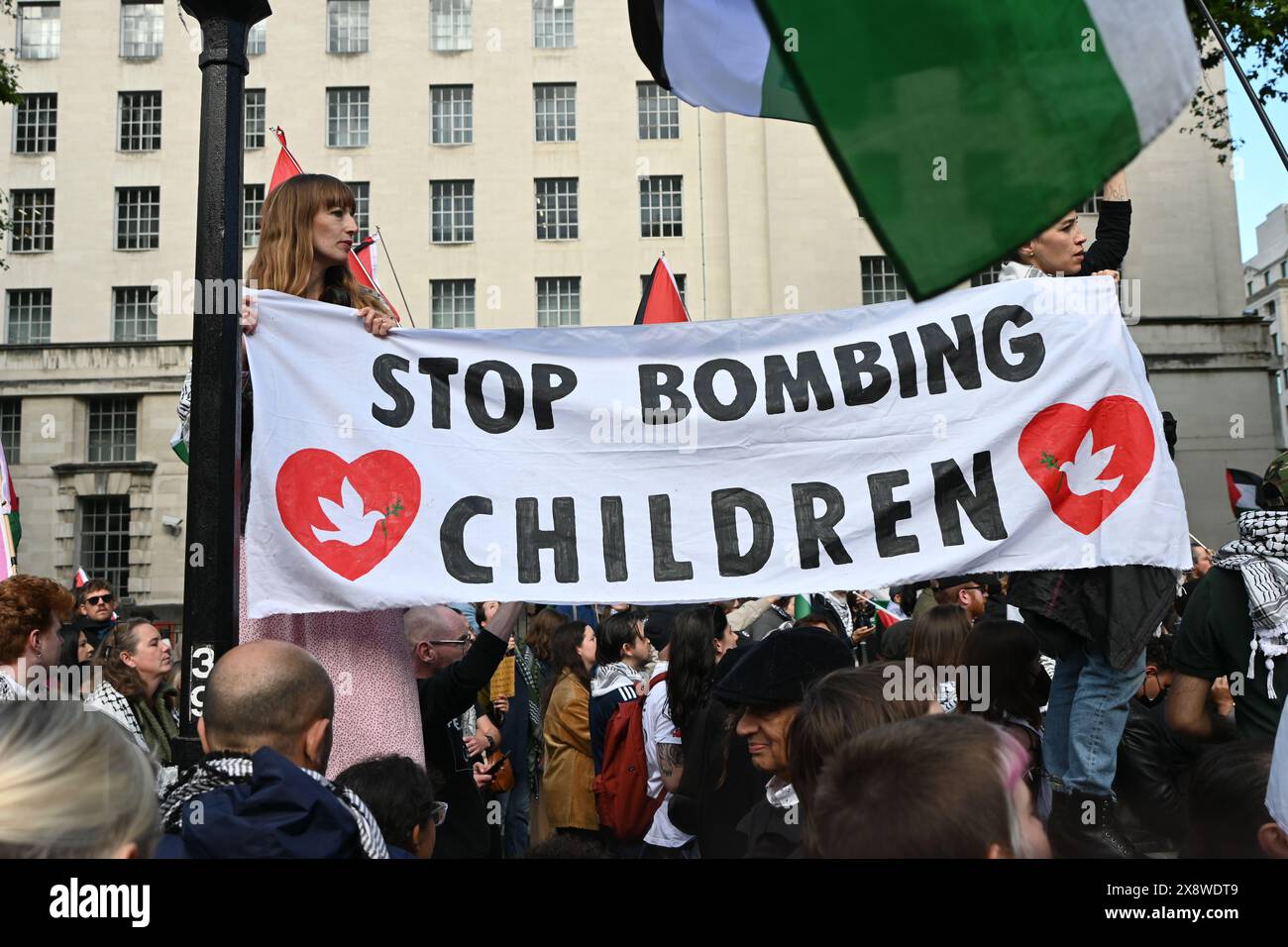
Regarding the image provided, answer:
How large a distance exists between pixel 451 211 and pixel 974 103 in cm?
3744

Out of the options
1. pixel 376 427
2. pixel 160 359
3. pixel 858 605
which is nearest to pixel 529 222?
pixel 160 359

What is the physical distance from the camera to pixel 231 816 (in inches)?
94.1

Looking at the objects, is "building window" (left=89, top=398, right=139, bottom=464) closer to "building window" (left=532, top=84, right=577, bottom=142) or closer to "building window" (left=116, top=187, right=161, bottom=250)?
"building window" (left=116, top=187, right=161, bottom=250)

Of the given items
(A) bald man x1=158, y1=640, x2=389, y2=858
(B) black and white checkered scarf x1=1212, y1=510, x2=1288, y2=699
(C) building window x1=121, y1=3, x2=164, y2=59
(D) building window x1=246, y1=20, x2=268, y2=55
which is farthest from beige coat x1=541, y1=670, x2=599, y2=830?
(C) building window x1=121, y1=3, x2=164, y2=59

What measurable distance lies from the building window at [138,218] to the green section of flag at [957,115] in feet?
131

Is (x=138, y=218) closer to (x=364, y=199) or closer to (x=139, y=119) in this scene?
(x=139, y=119)

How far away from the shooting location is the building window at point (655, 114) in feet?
124

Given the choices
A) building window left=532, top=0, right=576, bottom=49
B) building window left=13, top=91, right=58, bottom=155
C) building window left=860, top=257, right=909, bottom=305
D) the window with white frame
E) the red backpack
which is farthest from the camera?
building window left=13, top=91, right=58, bottom=155

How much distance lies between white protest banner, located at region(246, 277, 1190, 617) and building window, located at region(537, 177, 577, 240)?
1342 inches

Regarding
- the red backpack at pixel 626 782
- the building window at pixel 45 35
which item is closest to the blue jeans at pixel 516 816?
the red backpack at pixel 626 782

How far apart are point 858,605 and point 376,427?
516 inches

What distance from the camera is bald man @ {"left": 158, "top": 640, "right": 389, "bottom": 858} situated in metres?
2.36

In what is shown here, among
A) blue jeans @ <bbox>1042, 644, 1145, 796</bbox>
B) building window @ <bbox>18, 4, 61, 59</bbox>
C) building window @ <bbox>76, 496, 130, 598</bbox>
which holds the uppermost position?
building window @ <bbox>18, 4, 61, 59</bbox>
